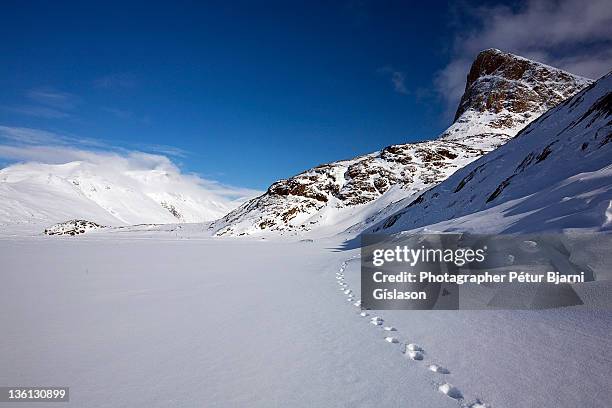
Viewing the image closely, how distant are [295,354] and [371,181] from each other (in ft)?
268

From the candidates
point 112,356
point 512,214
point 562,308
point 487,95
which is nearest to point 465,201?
point 512,214

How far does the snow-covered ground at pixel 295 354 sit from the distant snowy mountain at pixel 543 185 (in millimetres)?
4388

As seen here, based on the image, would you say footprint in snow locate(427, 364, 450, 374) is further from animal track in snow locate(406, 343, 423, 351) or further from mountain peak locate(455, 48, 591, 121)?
mountain peak locate(455, 48, 591, 121)

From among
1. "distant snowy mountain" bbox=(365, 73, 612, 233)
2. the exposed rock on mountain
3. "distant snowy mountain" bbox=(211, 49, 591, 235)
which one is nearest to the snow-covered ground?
"distant snowy mountain" bbox=(365, 73, 612, 233)

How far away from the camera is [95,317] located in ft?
24.2

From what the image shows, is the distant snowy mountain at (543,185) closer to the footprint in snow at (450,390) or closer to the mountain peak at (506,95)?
the footprint in snow at (450,390)

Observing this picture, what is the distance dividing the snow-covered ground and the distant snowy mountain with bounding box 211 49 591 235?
53130mm

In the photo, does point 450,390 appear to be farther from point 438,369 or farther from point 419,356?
point 419,356

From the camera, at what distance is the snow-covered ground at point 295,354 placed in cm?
394

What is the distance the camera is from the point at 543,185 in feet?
57.8

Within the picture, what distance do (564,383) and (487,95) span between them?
519 feet

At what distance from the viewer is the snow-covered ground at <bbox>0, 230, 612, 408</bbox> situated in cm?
394
